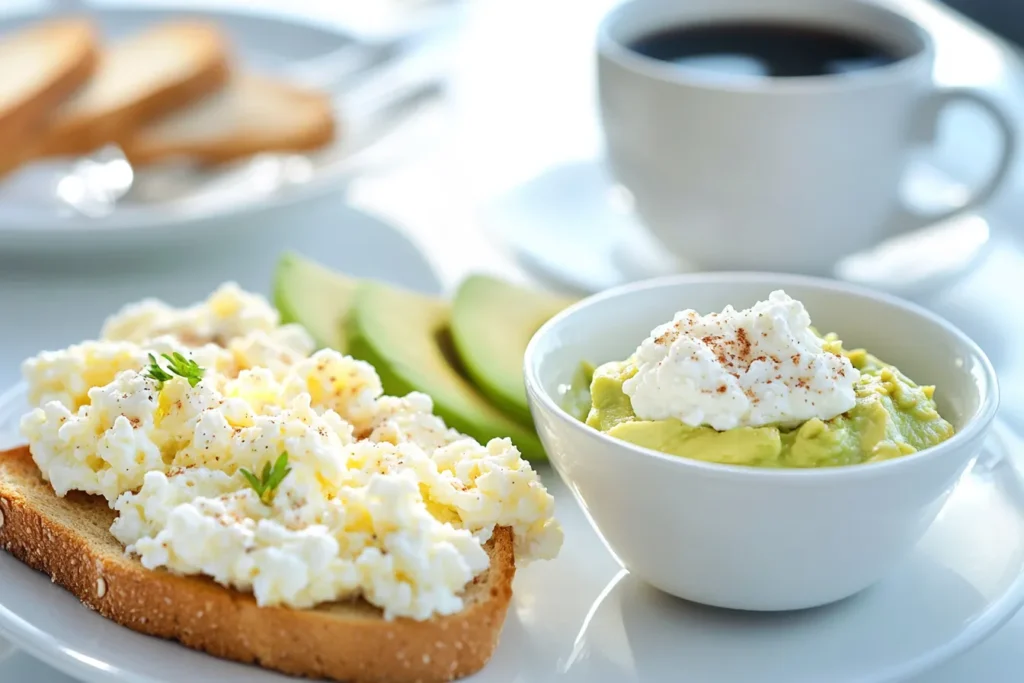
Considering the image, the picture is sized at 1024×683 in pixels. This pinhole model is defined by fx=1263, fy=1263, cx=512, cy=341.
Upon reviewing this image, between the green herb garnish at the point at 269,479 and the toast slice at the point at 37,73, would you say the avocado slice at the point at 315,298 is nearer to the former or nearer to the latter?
the green herb garnish at the point at 269,479

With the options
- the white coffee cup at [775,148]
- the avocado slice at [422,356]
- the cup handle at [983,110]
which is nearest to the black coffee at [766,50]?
→ the white coffee cup at [775,148]

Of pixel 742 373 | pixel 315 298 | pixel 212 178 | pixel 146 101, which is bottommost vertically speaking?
pixel 212 178

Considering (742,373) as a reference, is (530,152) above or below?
below

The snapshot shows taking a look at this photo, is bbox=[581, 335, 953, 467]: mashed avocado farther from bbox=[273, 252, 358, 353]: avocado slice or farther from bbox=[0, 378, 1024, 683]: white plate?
bbox=[273, 252, 358, 353]: avocado slice

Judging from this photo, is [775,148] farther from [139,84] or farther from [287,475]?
[139,84]

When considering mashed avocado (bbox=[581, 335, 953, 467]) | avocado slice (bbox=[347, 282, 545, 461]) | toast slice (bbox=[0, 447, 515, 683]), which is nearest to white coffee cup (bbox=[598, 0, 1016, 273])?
avocado slice (bbox=[347, 282, 545, 461])

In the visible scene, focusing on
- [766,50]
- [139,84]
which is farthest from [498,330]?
[139,84]
